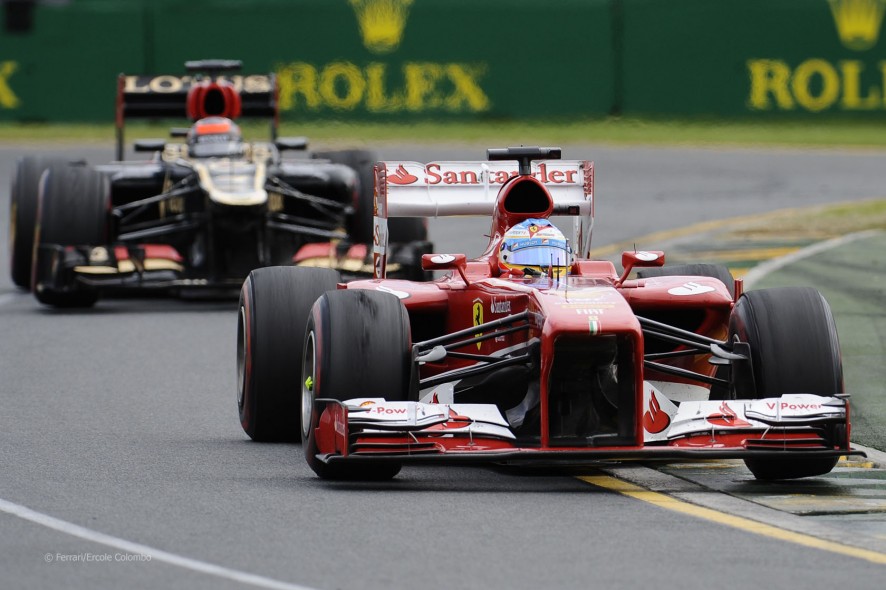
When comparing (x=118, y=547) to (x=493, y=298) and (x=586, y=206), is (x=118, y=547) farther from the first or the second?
(x=586, y=206)

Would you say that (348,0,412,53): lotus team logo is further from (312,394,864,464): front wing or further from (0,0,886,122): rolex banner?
(312,394,864,464): front wing

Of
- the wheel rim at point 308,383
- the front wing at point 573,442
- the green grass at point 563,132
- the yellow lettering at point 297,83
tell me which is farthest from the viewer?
the yellow lettering at point 297,83

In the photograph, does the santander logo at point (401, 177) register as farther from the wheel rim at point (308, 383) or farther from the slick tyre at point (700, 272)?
the wheel rim at point (308, 383)

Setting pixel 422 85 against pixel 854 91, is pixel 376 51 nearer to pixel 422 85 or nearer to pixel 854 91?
pixel 422 85

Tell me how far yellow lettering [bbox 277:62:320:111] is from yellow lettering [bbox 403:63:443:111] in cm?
151

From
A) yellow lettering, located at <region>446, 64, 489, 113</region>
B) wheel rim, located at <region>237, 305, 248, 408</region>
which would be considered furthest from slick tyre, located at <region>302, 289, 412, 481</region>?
yellow lettering, located at <region>446, 64, 489, 113</region>

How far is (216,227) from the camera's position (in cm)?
1728

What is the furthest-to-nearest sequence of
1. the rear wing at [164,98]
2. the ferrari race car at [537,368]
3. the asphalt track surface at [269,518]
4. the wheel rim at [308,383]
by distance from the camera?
1. the rear wing at [164,98]
2. the wheel rim at [308,383]
3. the ferrari race car at [537,368]
4. the asphalt track surface at [269,518]

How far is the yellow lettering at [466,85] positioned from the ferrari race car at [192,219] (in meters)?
13.3

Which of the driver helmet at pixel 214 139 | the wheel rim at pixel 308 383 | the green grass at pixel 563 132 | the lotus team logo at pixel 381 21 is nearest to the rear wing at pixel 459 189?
the wheel rim at pixel 308 383

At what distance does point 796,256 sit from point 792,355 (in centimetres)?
1040

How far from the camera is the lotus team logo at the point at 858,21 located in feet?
107

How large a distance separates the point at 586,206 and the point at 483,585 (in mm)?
5124

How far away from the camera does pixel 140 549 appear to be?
754 cm
